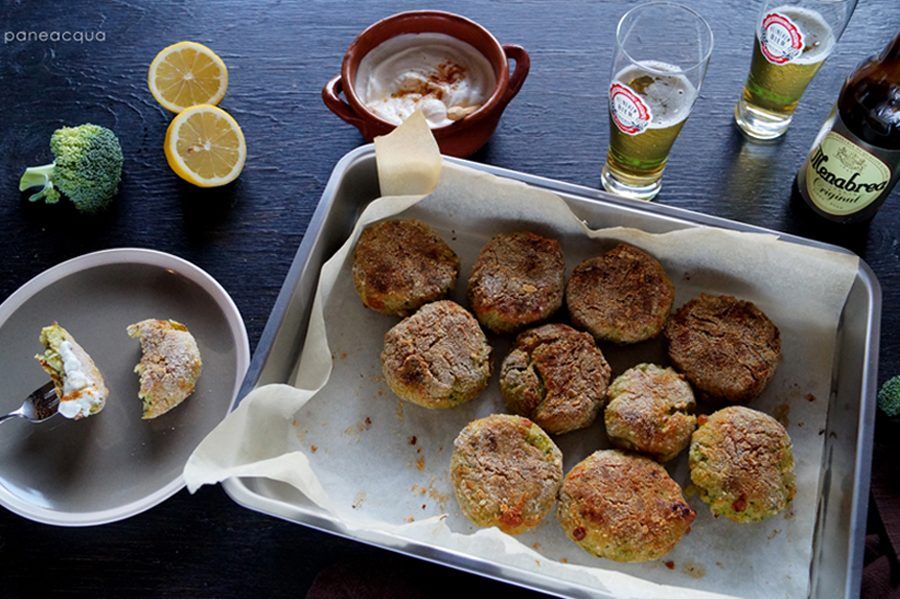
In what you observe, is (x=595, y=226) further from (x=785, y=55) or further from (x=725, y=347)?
(x=785, y=55)

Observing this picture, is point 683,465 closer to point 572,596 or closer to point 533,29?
point 572,596

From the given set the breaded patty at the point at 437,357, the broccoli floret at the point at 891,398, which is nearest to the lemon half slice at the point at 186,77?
the breaded patty at the point at 437,357

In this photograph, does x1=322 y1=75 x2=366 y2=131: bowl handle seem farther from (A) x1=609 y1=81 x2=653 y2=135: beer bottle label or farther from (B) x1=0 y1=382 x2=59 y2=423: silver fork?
(B) x1=0 y1=382 x2=59 y2=423: silver fork

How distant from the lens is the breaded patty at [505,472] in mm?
1892

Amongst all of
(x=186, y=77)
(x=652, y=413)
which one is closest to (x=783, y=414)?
(x=652, y=413)

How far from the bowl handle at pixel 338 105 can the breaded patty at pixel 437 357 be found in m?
0.61

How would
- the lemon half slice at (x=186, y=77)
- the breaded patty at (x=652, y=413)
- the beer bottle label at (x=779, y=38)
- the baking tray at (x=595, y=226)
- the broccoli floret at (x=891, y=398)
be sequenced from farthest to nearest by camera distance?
the lemon half slice at (x=186, y=77)
the beer bottle label at (x=779, y=38)
the broccoli floret at (x=891, y=398)
the breaded patty at (x=652, y=413)
the baking tray at (x=595, y=226)

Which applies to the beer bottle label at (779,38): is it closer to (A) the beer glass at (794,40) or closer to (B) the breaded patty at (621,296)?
(A) the beer glass at (794,40)

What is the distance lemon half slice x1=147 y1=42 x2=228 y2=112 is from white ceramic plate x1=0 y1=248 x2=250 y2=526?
22.4 inches

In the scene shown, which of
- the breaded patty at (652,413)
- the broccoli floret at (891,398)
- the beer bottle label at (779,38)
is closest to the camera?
the breaded patty at (652,413)

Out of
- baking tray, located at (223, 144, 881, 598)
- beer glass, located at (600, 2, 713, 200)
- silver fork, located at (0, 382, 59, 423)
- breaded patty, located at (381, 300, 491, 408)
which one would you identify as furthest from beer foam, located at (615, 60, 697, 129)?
silver fork, located at (0, 382, 59, 423)

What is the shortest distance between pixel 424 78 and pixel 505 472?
121cm

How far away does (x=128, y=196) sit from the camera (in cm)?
255

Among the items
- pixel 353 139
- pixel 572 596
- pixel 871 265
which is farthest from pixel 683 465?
pixel 353 139
